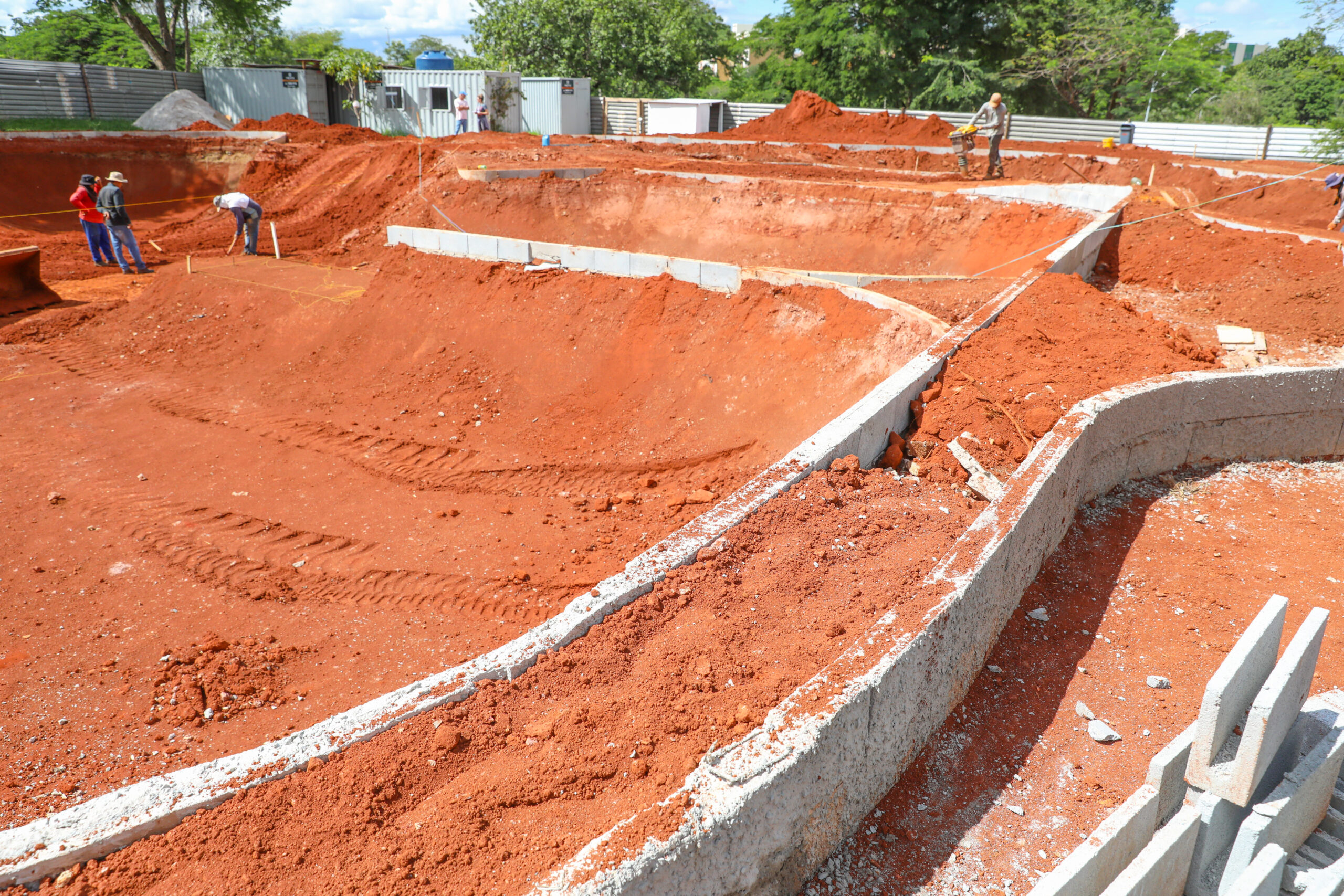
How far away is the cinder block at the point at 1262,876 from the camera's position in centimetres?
329

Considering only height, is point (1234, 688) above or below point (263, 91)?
below

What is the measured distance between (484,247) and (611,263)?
7.02 ft

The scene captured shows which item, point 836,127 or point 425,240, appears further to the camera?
point 836,127

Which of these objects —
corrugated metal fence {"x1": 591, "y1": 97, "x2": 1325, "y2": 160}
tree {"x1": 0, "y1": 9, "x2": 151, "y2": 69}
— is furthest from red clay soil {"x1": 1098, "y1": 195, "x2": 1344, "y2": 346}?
tree {"x1": 0, "y1": 9, "x2": 151, "y2": 69}

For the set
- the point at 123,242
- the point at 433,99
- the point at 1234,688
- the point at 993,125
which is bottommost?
the point at 1234,688

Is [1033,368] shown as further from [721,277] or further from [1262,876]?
[1262,876]

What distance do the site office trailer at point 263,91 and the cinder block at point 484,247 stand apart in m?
18.5

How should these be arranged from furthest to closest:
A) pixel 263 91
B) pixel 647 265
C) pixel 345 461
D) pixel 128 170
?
pixel 263 91 → pixel 128 170 → pixel 647 265 → pixel 345 461

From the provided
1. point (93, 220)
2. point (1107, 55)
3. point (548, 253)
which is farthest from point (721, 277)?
point (1107, 55)

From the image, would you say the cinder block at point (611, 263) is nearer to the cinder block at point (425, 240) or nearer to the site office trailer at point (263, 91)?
the cinder block at point (425, 240)

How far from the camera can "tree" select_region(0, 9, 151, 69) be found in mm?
30625

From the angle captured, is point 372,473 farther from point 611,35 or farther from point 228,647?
point 611,35

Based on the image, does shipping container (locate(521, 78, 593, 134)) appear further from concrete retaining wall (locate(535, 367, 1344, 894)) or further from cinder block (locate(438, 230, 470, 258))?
concrete retaining wall (locate(535, 367, 1344, 894))

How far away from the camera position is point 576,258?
10.3m
